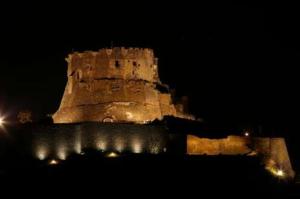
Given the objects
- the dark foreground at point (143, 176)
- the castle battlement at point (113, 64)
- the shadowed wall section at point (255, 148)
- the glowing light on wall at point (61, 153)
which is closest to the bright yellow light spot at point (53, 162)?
the dark foreground at point (143, 176)

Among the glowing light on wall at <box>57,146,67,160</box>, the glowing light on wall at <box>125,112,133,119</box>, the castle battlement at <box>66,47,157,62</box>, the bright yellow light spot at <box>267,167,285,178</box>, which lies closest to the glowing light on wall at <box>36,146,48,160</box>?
the glowing light on wall at <box>57,146,67,160</box>

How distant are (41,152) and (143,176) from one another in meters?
8.90

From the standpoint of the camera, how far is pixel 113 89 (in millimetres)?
66750

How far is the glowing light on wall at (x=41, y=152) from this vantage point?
5959 centimetres

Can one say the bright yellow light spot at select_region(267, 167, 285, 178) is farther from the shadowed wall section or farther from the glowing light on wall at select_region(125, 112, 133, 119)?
the glowing light on wall at select_region(125, 112, 133, 119)

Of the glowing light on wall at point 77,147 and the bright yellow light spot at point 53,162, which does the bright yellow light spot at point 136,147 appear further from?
the bright yellow light spot at point 53,162

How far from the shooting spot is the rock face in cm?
6612

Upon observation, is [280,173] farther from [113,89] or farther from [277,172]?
[113,89]

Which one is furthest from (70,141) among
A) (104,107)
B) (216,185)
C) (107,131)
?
(216,185)

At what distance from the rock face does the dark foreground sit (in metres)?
8.75

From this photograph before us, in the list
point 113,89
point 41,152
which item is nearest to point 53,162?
point 41,152

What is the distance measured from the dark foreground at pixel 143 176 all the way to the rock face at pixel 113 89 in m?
8.75

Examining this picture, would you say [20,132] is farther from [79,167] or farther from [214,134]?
[214,134]

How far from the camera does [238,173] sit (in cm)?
5775
